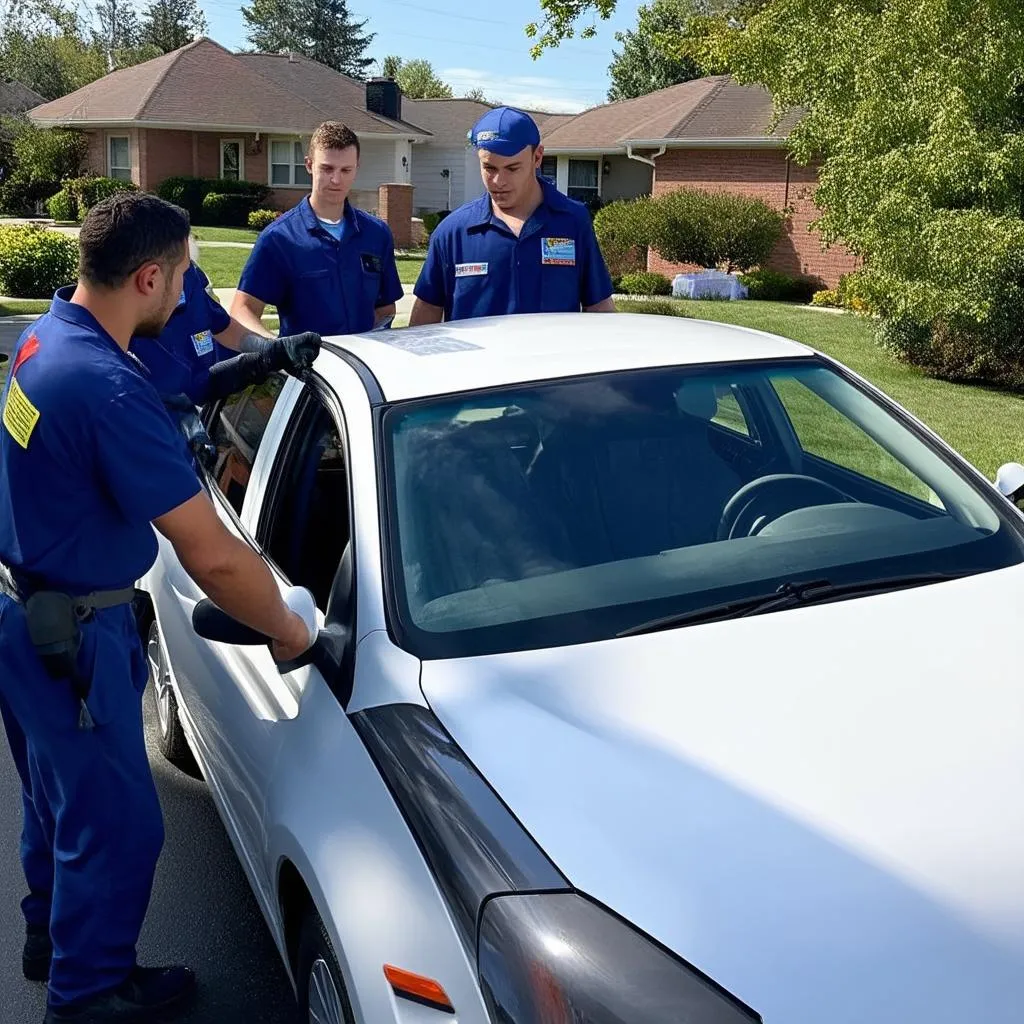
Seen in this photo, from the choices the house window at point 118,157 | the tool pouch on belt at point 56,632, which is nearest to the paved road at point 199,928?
the tool pouch on belt at point 56,632

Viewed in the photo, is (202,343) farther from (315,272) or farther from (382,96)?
(382,96)

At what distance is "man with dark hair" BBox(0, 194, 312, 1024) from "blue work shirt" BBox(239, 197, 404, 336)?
8.72 ft

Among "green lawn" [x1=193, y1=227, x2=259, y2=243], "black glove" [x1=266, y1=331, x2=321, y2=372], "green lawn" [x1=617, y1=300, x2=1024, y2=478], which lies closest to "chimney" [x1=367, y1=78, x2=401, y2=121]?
"green lawn" [x1=193, y1=227, x2=259, y2=243]

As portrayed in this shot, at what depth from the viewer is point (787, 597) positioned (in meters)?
2.58

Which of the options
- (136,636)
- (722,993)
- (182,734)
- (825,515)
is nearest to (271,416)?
(136,636)

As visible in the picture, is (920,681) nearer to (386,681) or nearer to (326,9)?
(386,681)

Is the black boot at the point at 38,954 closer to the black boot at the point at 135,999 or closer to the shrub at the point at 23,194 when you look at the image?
the black boot at the point at 135,999

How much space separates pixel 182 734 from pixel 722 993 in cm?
294

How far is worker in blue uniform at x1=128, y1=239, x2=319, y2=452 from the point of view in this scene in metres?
3.73

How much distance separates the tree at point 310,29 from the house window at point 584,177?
39.7m

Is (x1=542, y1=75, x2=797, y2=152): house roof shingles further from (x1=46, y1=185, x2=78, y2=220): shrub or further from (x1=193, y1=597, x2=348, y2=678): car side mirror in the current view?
(x1=193, y1=597, x2=348, y2=678): car side mirror

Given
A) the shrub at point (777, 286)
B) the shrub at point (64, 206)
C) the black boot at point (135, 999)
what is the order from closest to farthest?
the black boot at point (135, 999) → the shrub at point (777, 286) → the shrub at point (64, 206)

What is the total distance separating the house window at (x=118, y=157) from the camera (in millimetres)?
38938

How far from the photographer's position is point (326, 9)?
71.9 metres
